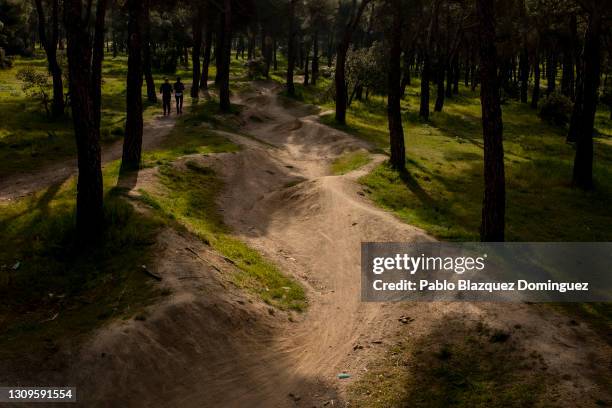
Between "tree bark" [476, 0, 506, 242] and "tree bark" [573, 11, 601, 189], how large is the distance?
36.5 ft

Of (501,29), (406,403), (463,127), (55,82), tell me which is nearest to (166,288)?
(406,403)

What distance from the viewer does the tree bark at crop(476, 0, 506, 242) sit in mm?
12828

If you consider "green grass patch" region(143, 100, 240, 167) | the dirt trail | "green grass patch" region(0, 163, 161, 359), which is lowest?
"green grass patch" region(0, 163, 161, 359)

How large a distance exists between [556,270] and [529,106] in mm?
46672

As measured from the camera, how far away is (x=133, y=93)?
1930 cm

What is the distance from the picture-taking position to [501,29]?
50.9m

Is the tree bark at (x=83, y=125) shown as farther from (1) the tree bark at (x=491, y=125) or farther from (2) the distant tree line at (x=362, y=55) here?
(1) the tree bark at (x=491, y=125)

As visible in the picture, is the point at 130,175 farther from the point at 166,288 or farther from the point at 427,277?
the point at 427,277

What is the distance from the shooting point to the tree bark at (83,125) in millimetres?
12234

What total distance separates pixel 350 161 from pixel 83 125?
49.4 ft

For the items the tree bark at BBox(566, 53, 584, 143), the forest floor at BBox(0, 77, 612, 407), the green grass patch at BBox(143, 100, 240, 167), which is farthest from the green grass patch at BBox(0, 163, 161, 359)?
the tree bark at BBox(566, 53, 584, 143)

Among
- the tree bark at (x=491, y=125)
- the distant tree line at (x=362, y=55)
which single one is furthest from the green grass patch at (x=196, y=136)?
the tree bark at (x=491, y=125)

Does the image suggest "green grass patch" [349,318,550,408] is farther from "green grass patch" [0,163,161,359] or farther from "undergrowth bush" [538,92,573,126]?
"undergrowth bush" [538,92,573,126]

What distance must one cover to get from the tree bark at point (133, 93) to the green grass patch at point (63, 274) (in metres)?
4.63
